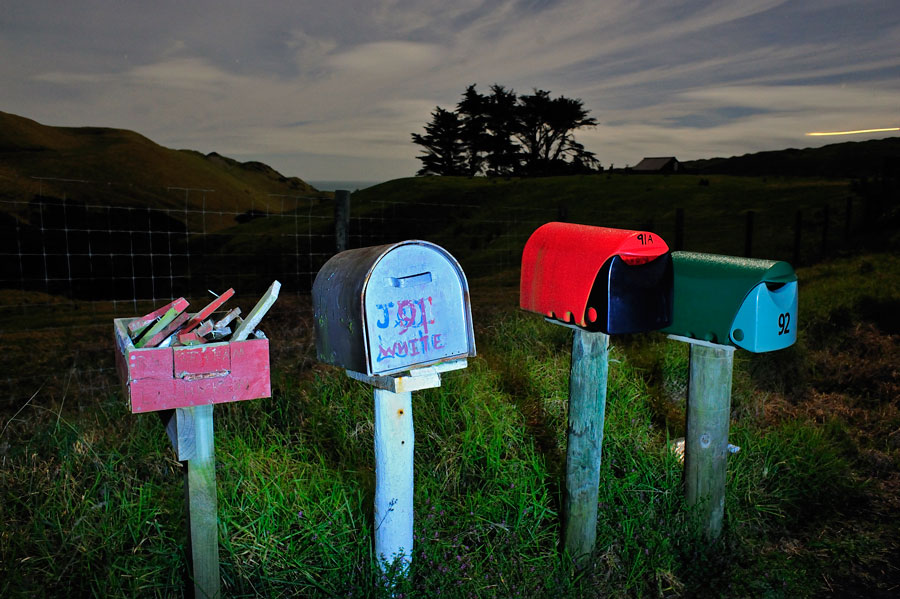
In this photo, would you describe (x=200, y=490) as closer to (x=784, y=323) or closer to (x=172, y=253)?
(x=784, y=323)

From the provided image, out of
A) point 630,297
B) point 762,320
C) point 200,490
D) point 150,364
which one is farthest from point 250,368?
point 762,320

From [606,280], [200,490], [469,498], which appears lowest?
[469,498]

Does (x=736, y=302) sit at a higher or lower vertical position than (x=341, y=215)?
lower

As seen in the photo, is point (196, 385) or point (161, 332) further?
point (161, 332)

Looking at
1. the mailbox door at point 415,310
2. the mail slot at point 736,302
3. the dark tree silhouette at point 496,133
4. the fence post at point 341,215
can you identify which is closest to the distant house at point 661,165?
the dark tree silhouette at point 496,133

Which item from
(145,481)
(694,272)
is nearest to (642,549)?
(694,272)

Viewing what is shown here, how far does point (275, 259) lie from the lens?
29.6 m

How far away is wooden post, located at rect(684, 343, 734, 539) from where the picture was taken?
111 inches

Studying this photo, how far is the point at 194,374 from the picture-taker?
6.02ft

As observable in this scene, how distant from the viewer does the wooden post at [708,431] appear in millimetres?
2822

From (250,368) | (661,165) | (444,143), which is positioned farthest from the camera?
(661,165)

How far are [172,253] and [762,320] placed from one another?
8.82m

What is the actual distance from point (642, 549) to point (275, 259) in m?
28.5

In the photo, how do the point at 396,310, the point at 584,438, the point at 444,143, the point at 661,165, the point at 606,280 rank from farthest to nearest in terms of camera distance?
the point at 661,165 < the point at 444,143 < the point at 584,438 < the point at 606,280 < the point at 396,310
